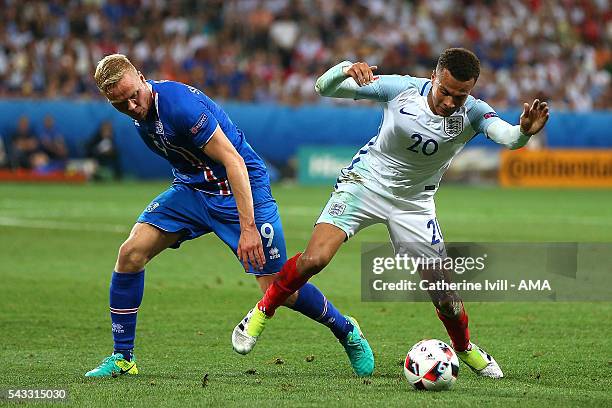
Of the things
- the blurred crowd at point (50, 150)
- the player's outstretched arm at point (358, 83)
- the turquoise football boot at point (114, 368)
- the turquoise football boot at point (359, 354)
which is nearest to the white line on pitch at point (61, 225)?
the blurred crowd at point (50, 150)

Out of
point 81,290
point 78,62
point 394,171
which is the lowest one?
point 81,290

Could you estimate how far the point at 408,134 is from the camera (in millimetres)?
6965

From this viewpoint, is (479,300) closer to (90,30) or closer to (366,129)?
(366,129)

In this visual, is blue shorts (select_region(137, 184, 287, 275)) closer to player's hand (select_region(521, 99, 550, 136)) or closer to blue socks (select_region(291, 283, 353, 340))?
blue socks (select_region(291, 283, 353, 340))

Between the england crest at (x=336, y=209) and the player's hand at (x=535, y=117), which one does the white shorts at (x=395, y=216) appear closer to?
the england crest at (x=336, y=209)

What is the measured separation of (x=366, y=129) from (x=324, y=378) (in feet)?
67.7

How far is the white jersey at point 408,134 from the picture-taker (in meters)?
6.92

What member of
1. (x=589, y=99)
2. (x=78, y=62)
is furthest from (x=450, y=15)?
(x=78, y=62)

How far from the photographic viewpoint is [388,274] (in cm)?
1144

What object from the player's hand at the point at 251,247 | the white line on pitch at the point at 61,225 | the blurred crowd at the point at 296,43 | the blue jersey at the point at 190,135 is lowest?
the white line on pitch at the point at 61,225

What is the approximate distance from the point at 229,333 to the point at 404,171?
2.22m

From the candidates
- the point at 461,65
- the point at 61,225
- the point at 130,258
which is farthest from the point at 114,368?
the point at 61,225

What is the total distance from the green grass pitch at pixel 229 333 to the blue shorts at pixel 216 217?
768 mm

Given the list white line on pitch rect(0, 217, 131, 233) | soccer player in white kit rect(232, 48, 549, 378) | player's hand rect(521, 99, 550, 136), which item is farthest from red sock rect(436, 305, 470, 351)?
white line on pitch rect(0, 217, 131, 233)
